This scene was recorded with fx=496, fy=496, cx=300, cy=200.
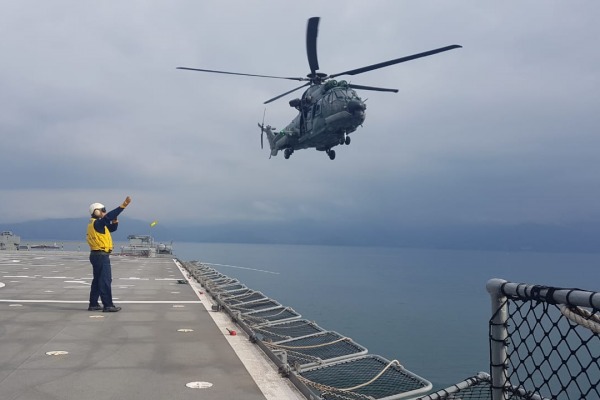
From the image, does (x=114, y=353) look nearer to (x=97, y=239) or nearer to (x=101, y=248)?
(x=101, y=248)

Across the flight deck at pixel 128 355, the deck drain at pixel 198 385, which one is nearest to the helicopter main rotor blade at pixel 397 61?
the flight deck at pixel 128 355

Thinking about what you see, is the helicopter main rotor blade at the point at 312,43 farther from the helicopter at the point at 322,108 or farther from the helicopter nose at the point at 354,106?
the helicopter nose at the point at 354,106

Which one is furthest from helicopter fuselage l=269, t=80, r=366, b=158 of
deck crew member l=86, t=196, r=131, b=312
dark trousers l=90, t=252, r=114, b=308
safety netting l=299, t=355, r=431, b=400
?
safety netting l=299, t=355, r=431, b=400

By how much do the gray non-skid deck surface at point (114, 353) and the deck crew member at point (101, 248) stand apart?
0.42 meters

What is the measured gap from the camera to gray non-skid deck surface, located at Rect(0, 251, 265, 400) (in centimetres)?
599

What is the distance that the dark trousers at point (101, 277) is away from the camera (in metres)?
11.7

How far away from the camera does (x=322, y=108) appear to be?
2372cm

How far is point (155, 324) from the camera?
1062 centimetres

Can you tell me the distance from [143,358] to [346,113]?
16.6 meters

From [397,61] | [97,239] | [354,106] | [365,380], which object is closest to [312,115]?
[354,106]

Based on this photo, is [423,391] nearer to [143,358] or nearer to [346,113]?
[143,358]

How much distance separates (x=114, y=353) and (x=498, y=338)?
6.36 metres

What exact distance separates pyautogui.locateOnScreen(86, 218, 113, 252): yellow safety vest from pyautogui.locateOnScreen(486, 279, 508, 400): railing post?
1033cm

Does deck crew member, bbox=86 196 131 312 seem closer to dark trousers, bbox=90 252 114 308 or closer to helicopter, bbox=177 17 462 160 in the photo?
dark trousers, bbox=90 252 114 308
